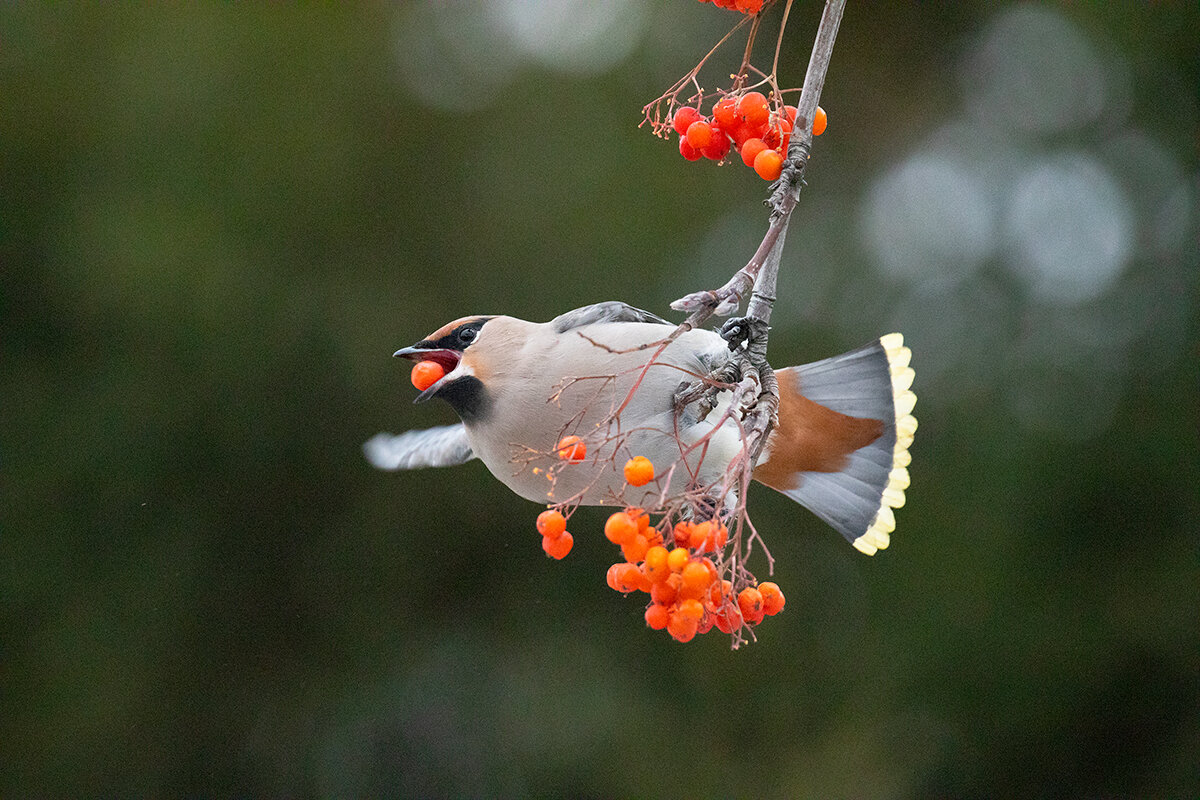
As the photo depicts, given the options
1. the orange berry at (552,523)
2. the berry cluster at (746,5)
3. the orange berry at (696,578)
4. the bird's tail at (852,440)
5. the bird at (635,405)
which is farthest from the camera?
the bird's tail at (852,440)

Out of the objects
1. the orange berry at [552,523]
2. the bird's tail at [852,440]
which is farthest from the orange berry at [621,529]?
the bird's tail at [852,440]

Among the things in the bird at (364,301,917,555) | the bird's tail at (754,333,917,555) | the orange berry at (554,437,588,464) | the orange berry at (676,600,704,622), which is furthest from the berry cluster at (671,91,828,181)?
the bird's tail at (754,333,917,555)

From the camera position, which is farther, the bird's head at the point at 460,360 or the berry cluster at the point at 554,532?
the bird's head at the point at 460,360

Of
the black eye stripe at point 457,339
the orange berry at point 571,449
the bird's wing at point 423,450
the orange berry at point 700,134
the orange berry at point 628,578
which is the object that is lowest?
the bird's wing at point 423,450

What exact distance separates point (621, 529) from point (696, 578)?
0.08 metres

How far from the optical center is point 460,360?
147 cm

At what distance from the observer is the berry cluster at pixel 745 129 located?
3.87 feet

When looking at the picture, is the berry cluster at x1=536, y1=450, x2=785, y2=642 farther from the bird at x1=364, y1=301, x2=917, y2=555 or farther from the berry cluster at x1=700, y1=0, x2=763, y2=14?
the berry cluster at x1=700, y1=0, x2=763, y2=14

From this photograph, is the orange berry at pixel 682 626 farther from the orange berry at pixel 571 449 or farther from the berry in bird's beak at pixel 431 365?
the berry in bird's beak at pixel 431 365

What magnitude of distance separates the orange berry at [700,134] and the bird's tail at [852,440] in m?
0.73

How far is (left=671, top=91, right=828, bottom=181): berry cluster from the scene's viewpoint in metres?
1.18

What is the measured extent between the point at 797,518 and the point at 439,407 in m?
1.23

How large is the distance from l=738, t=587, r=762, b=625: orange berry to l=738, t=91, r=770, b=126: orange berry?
0.53 meters

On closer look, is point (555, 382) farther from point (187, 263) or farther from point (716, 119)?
point (187, 263)
